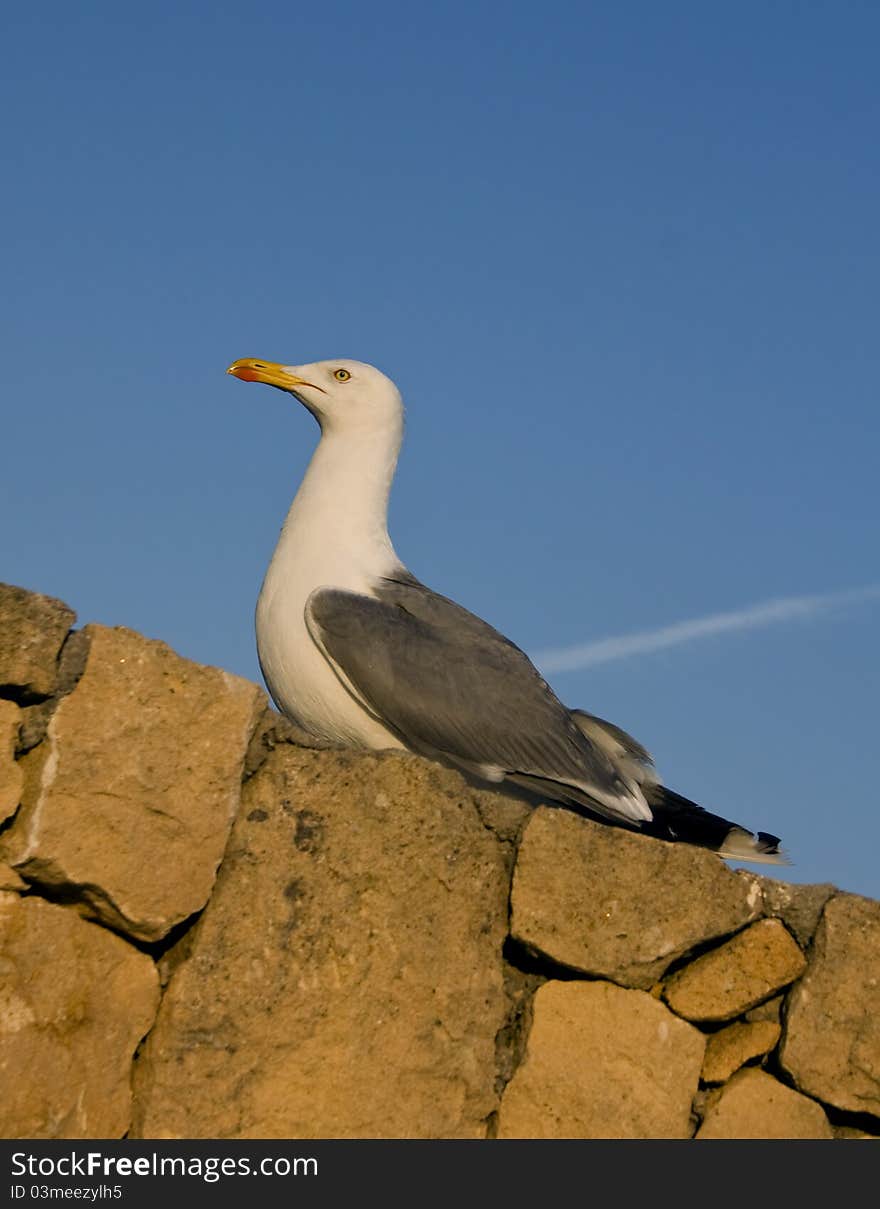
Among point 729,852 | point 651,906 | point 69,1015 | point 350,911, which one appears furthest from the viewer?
point 729,852

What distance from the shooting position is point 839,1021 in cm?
562

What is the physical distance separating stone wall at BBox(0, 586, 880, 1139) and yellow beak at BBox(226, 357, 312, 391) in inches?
91.7

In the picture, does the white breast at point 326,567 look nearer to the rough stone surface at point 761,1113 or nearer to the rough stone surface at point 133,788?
the rough stone surface at point 133,788

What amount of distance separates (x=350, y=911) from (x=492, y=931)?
515 millimetres

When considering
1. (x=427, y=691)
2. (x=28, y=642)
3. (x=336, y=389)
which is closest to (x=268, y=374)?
(x=336, y=389)

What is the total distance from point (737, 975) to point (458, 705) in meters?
1.43

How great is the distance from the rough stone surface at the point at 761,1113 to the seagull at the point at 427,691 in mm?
970

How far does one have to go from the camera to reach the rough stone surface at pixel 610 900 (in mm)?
5371

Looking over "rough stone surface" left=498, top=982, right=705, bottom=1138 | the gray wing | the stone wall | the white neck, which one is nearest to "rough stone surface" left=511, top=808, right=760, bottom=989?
the stone wall

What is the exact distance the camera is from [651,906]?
546 centimetres

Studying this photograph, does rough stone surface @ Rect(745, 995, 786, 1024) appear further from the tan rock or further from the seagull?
the tan rock

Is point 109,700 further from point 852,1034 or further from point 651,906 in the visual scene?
point 852,1034

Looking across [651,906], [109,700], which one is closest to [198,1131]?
[109,700]
